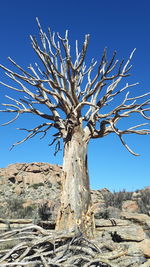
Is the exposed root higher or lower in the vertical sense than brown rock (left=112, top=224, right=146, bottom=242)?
lower

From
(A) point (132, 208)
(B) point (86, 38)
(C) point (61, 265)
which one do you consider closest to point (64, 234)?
(C) point (61, 265)

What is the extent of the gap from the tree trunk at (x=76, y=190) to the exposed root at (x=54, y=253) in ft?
4.38

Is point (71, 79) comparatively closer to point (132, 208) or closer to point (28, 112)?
point (28, 112)

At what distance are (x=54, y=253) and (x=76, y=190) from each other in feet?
7.19

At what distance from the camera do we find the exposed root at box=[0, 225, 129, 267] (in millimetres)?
3904

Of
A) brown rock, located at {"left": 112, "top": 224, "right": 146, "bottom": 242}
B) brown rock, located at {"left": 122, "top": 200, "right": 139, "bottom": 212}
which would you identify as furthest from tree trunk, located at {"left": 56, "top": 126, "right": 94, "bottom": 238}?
brown rock, located at {"left": 122, "top": 200, "right": 139, "bottom": 212}

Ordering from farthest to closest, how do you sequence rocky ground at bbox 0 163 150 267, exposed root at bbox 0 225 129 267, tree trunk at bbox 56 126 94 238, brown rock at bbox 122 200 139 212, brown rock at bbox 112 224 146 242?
brown rock at bbox 122 200 139 212 → tree trunk at bbox 56 126 94 238 → brown rock at bbox 112 224 146 242 → rocky ground at bbox 0 163 150 267 → exposed root at bbox 0 225 129 267

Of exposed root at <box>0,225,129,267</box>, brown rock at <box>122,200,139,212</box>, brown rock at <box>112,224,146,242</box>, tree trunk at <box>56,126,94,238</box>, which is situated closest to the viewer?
exposed root at <box>0,225,129,267</box>

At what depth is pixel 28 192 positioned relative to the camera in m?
23.7

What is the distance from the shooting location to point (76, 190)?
636cm

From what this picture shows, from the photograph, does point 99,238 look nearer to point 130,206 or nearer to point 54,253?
point 54,253

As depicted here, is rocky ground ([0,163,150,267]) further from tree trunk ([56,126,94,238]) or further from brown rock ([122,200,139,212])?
tree trunk ([56,126,94,238])

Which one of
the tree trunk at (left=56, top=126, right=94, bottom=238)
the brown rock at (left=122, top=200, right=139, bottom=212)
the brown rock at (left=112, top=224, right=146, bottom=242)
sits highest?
the brown rock at (left=122, top=200, right=139, bottom=212)

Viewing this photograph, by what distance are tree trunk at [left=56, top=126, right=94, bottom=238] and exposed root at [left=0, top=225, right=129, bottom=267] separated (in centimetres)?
133
